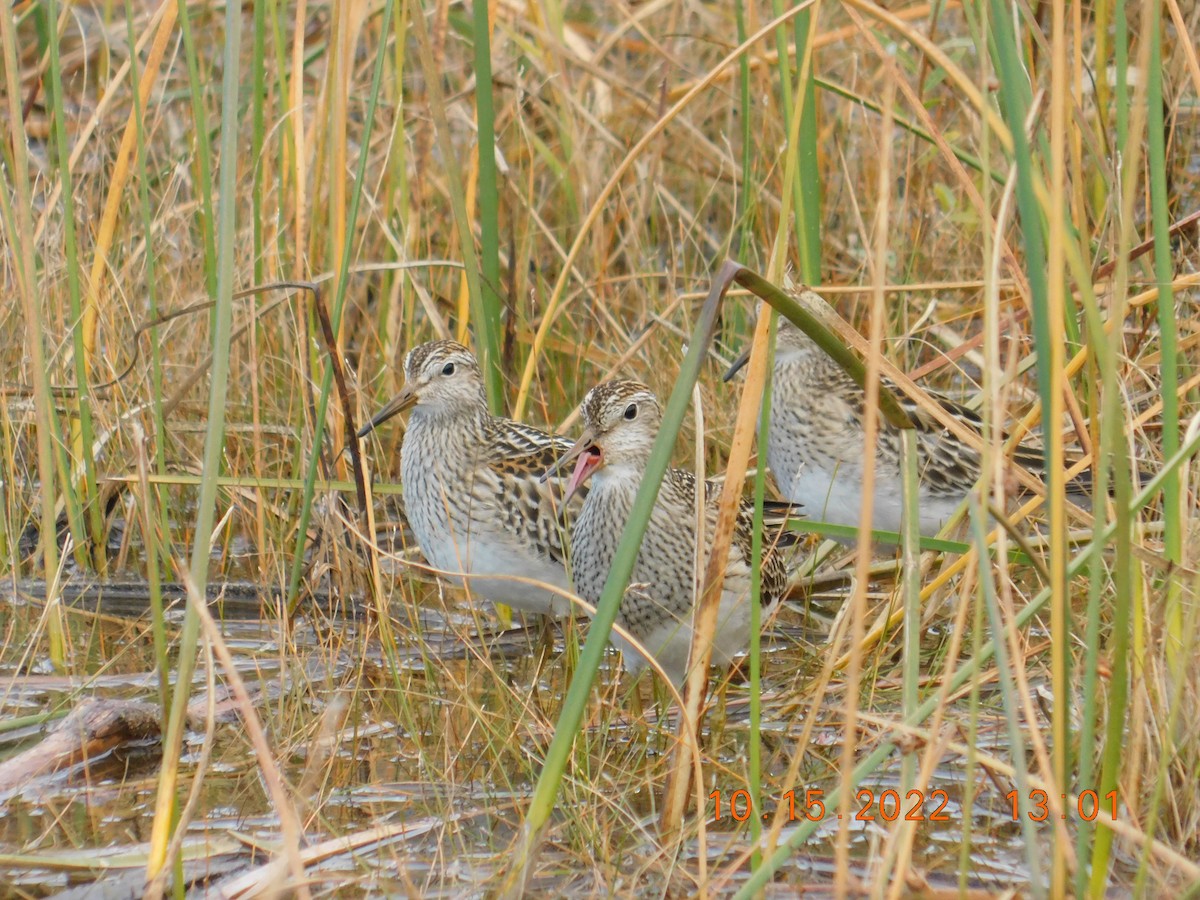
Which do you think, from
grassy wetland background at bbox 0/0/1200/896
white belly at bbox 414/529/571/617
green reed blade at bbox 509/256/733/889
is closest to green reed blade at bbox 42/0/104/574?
grassy wetland background at bbox 0/0/1200/896

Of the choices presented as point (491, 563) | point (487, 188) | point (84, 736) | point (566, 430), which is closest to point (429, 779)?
point (84, 736)

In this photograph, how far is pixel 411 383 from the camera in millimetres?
5379

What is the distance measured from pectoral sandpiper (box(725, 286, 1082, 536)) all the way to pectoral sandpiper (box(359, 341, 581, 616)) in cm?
80

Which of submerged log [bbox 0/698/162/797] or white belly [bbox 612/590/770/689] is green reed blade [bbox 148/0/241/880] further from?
white belly [bbox 612/590/770/689]

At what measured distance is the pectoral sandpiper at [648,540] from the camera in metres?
4.36

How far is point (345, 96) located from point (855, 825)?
7.94 feet

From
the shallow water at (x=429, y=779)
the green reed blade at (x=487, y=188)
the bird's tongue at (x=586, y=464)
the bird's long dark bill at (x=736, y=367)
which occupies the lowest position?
the shallow water at (x=429, y=779)

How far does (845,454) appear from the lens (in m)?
5.39

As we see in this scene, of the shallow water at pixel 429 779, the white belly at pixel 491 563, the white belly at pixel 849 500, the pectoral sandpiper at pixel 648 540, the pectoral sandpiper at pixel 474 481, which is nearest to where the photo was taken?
the shallow water at pixel 429 779

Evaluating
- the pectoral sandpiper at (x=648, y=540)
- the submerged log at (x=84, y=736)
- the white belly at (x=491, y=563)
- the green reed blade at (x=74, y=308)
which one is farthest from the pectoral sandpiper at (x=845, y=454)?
the submerged log at (x=84, y=736)

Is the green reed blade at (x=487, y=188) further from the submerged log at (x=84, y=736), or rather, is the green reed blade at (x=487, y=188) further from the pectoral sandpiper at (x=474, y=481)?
the submerged log at (x=84, y=736)

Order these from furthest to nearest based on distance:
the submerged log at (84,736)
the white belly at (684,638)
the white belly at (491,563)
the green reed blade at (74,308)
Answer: the white belly at (491,563)
the white belly at (684,638)
the green reed blade at (74,308)
the submerged log at (84,736)

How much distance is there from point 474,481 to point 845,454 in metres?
1.25

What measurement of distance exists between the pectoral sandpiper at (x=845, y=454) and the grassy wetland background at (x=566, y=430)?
0.71ft
